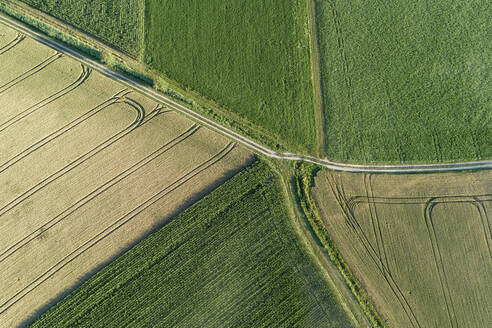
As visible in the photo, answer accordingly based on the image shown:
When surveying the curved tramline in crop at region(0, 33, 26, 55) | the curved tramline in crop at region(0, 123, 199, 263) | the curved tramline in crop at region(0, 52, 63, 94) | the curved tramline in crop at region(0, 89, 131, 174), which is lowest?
the curved tramline in crop at region(0, 123, 199, 263)

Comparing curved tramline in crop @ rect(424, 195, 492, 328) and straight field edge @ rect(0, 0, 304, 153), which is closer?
curved tramline in crop @ rect(424, 195, 492, 328)

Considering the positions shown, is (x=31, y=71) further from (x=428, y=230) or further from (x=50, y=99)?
(x=428, y=230)

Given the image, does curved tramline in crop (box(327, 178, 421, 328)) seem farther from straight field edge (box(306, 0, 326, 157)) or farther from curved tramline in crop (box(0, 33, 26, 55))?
curved tramline in crop (box(0, 33, 26, 55))

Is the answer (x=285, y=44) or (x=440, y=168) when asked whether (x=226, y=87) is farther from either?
(x=440, y=168)

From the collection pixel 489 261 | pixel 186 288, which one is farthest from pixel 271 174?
pixel 489 261

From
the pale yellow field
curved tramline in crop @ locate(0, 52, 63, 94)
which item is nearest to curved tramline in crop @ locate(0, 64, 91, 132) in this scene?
the pale yellow field

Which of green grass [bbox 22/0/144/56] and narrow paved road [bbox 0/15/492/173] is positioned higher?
green grass [bbox 22/0/144/56]

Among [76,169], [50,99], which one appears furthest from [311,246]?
[50,99]
